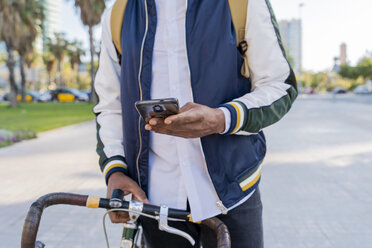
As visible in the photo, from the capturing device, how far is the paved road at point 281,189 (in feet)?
13.9

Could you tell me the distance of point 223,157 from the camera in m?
1.49

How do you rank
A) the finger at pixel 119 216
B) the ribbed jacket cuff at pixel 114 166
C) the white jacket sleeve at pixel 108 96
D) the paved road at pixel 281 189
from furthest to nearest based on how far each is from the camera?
the paved road at pixel 281 189 → the white jacket sleeve at pixel 108 96 → the ribbed jacket cuff at pixel 114 166 → the finger at pixel 119 216

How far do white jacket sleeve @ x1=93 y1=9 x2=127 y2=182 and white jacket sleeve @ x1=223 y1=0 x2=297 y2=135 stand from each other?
0.59m

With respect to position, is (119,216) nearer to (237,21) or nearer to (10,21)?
(237,21)

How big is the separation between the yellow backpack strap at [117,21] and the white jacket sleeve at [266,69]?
521 millimetres

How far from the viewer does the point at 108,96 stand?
175 centimetres

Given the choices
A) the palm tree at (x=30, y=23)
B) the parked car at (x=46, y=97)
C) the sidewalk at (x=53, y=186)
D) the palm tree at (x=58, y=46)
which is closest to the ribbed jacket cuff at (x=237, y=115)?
the sidewalk at (x=53, y=186)

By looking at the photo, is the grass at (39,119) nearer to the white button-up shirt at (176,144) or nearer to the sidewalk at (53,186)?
the sidewalk at (53,186)

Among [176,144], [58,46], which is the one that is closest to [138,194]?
[176,144]

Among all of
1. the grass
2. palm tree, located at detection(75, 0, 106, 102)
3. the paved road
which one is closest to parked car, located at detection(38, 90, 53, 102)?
palm tree, located at detection(75, 0, 106, 102)

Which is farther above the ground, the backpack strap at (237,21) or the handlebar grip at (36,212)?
the backpack strap at (237,21)

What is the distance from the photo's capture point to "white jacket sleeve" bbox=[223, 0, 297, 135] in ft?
4.61

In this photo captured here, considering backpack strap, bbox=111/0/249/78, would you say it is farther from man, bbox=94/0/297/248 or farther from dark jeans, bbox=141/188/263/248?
dark jeans, bbox=141/188/263/248

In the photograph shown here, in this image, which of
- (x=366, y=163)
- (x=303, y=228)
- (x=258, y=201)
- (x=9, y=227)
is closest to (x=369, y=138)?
(x=366, y=163)
